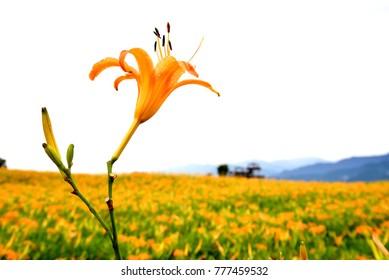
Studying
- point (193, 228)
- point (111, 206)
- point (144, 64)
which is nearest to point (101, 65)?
point (144, 64)

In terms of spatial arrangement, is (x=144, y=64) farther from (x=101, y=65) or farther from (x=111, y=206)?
(x=111, y=206)

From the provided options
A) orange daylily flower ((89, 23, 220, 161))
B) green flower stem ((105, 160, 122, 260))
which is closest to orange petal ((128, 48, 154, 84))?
orange daylily flower ((89, 23, 220, 161))

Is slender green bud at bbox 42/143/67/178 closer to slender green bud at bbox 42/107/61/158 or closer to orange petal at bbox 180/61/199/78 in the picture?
slender green bud at bbox 42/107/61/158

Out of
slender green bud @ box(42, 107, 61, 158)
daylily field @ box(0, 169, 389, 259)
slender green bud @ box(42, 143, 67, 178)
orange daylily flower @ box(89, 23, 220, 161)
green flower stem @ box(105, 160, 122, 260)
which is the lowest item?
daylily field @ box(0, 169, 389, 259)

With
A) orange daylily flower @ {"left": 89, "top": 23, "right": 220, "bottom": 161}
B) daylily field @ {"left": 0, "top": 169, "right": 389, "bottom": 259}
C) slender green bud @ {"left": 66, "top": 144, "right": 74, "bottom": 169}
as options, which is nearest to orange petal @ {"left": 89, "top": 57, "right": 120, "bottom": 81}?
orange daylily flower @ {"left": 89, "top": 23, "right": 220, "bottom": 161}

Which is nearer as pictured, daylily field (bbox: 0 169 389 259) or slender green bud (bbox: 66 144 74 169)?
slender green bud (bbox: 66 144 74 169)

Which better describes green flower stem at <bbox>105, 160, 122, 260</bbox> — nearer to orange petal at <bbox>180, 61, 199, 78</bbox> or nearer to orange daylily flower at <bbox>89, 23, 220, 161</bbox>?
orange daylily flower at <bbox>89, 23, 220, 161</bbox>

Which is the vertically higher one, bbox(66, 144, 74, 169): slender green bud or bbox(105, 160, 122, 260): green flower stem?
bbox(66, 144, 74, 169): slender green bud
